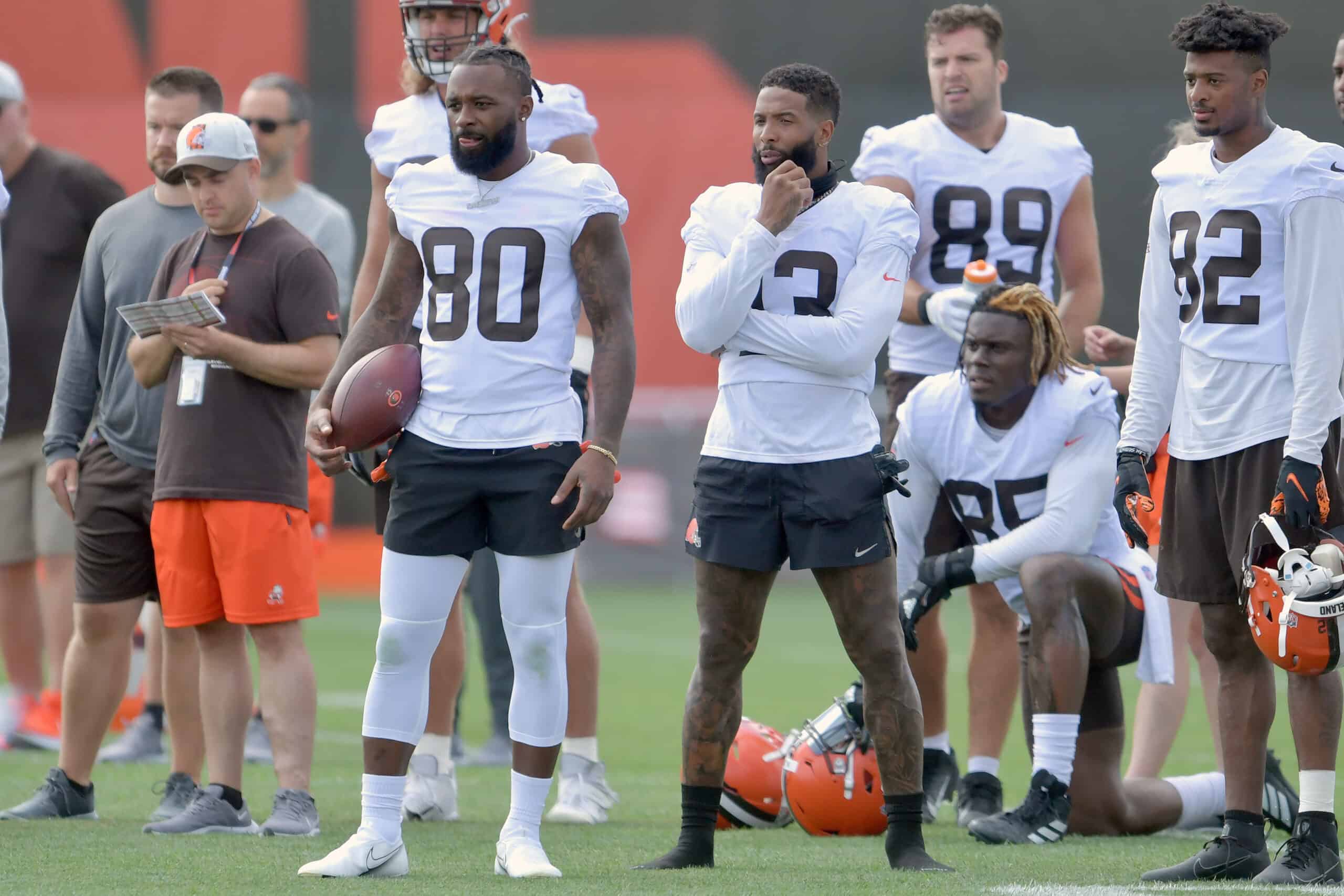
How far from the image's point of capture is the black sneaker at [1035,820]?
15.3ft

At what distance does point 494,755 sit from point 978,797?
2.10 meters

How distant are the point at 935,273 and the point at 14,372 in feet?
10.5

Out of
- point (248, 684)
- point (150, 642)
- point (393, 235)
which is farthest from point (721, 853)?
point (150, 642)

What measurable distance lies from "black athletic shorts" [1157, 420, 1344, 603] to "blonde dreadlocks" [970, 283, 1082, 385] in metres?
0.93

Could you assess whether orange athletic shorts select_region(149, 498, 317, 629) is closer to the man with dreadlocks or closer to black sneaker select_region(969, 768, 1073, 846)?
the man with dreadlocks

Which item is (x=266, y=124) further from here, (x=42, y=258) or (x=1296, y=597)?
(x=1296, y=597)

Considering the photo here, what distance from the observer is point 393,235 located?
4.27 m

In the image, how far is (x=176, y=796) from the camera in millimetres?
5004

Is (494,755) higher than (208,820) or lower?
lower

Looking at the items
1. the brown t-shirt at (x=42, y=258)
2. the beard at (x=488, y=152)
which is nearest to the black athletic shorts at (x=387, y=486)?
the beard at (x=488, y=152)

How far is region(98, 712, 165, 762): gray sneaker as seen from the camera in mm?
6277

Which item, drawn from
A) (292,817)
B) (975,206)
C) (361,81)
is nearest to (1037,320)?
(975,206)

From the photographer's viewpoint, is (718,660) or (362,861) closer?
(362,861)

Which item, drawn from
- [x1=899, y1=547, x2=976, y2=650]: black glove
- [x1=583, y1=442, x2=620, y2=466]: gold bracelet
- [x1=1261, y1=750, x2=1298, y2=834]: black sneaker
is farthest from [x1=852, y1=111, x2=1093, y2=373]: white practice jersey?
[x1=583, y1=442, x2=620, y2=466]: gold bracelet
